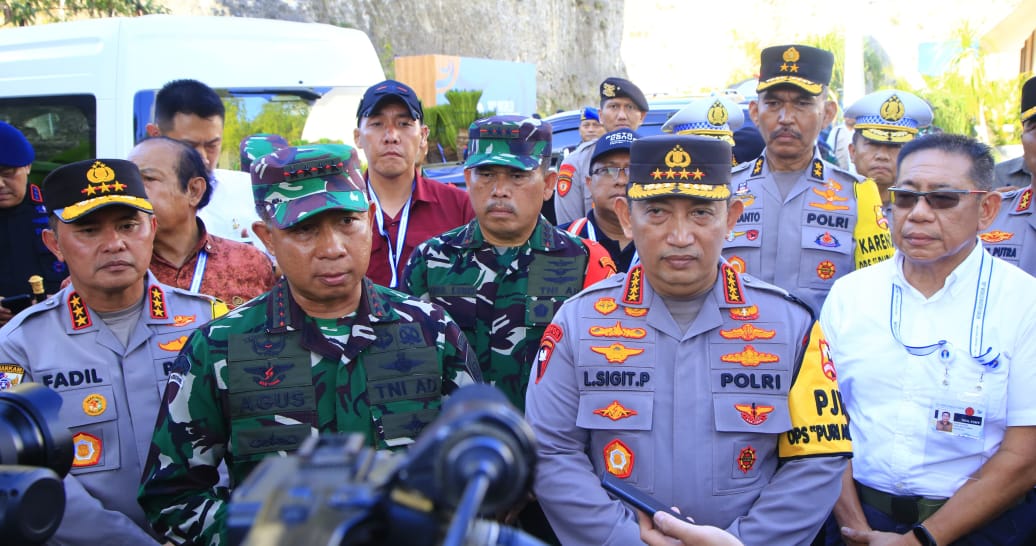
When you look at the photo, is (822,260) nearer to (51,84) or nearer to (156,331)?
(156,331)

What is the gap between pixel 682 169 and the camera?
8.08ft

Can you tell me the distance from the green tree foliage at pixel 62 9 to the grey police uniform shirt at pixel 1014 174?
36.0 ft

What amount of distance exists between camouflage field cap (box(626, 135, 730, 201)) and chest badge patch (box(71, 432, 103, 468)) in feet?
6.02

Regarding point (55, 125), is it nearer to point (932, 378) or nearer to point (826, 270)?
point (826, 270)

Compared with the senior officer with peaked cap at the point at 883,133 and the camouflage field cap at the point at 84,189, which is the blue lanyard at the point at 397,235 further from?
the senior officer with peaked cap at the point at 883,133

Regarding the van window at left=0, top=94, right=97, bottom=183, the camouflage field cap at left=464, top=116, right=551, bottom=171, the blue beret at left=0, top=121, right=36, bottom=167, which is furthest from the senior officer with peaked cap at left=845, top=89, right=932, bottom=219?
the van window at left=0, top=94, right=97, bottom=183

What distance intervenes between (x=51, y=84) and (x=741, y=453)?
5.30 meters

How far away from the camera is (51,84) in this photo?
18.4 feet

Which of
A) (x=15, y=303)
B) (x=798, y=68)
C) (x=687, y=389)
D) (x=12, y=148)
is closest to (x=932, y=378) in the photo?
(x=687, y=389)

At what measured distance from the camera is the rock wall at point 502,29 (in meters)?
21.2

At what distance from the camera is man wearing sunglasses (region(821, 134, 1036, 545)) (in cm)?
275

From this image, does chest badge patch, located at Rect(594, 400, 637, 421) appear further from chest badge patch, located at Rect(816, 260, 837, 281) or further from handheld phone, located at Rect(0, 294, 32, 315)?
handheld phone, located at Rect(0, 294, 32, 315)

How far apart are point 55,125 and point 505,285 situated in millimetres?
4055

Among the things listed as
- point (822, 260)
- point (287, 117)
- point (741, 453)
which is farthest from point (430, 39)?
point (741, 453)
